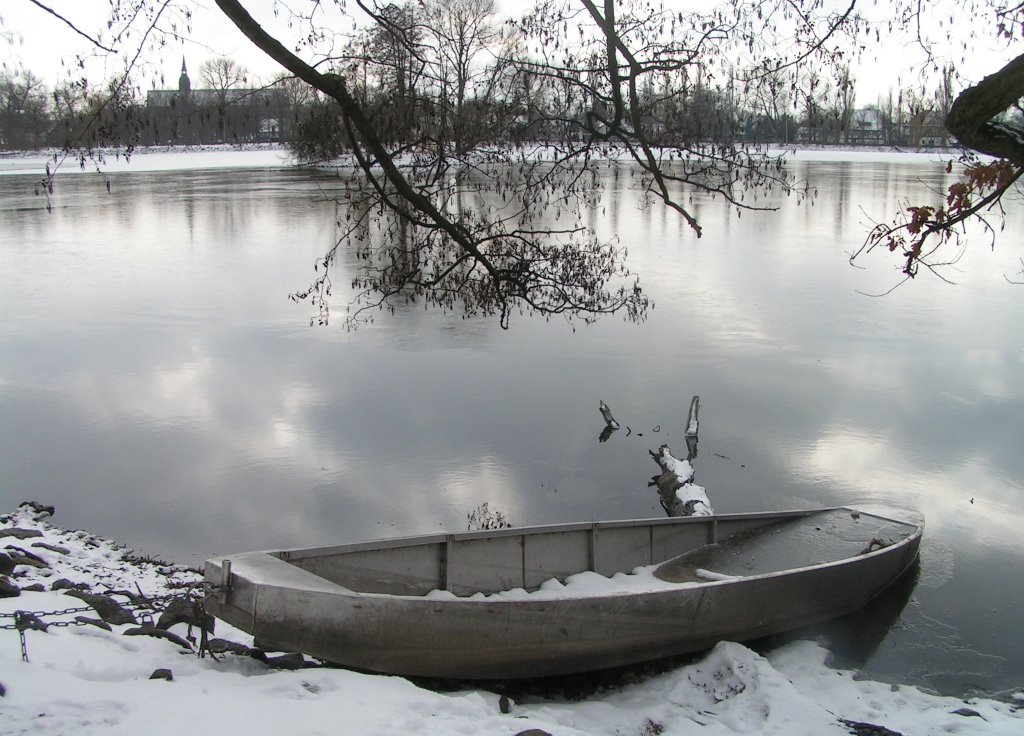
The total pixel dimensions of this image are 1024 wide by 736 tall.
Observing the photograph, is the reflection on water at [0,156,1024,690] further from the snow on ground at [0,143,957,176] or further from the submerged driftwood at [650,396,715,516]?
the snow on ground at [0,143,957,176]

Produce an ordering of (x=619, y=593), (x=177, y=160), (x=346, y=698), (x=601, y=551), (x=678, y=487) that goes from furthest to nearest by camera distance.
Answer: (x=177, y=160)
(x=678, y=487)
(x=601, y=551)
(x=619, y=593)
(x=346, y=698)

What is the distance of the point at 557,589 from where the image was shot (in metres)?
6.81

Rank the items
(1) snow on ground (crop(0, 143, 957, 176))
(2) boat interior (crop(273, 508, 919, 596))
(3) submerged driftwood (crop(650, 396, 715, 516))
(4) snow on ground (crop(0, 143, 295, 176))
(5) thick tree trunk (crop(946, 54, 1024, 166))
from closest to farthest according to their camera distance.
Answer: (5) thick tree trunk (crop(946, 54, 1024, 166)) → (2) boat interior (crop(273, 508, 919, 596)) → (3) submerged driftwood (crop(650, 396, 715, 516)) → (4) snow on ground (crop(0, 143, 295, 176)) → (1) snow on ground (crop(0, 143, 957, 176))

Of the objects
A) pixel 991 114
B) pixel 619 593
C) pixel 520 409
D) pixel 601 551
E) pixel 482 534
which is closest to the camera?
pixel 991 114

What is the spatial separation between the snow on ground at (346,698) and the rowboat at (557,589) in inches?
9.6

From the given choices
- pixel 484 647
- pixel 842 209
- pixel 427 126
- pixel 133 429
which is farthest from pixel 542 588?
pixel 842 209

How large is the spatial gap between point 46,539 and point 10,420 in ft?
13.6

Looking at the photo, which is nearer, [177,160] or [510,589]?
[510,589]

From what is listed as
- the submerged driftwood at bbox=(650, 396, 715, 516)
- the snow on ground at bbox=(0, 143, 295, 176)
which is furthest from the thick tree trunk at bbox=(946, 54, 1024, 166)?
the snow on ground at bbox=(0, 143, 295, 176)

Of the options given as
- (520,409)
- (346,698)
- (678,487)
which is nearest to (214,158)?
(520,409)

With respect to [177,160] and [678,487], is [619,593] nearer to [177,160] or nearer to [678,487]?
[678,487]

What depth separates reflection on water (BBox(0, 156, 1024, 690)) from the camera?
887 centimetres

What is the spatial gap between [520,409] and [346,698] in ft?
24.2

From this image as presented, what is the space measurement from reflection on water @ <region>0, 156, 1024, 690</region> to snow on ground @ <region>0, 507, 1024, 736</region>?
2.55ft
